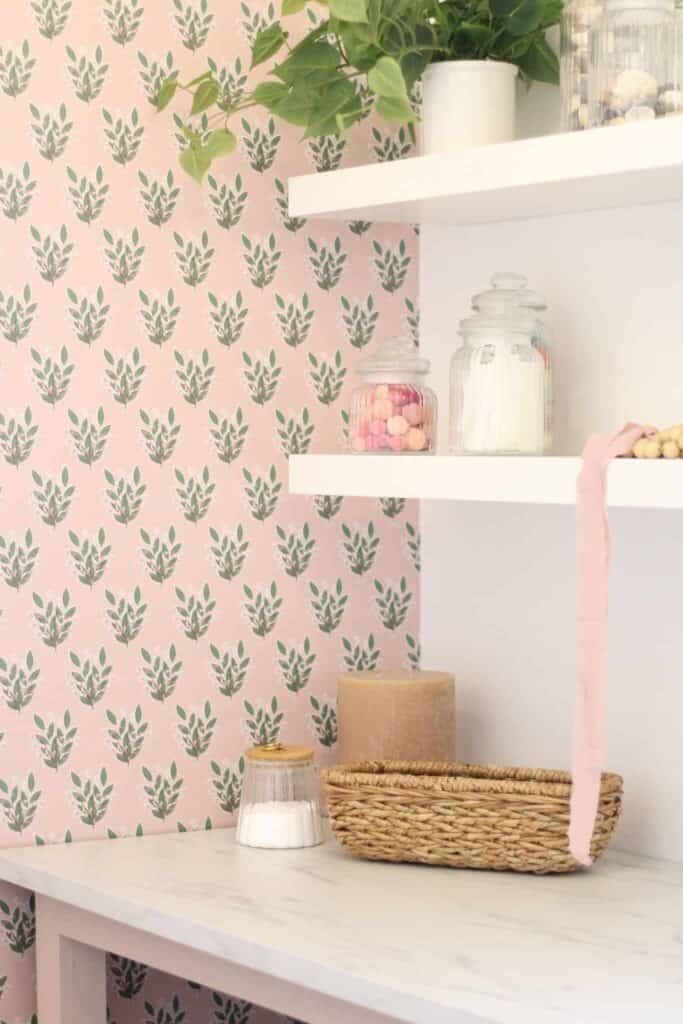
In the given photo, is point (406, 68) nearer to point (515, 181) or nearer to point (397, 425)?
point (515, 181)

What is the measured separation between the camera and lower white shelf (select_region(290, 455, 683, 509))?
1719 mm

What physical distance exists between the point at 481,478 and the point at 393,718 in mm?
388

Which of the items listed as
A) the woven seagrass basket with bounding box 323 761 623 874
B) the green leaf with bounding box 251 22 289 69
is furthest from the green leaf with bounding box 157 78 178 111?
the woven seagrass basket with bounding box 323 761 623 874

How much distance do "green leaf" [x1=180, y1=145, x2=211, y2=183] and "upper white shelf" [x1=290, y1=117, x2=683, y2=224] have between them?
0.37 feet

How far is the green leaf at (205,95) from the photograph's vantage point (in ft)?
6.82

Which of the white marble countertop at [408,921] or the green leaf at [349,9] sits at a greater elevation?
the green leaf at [349,9]

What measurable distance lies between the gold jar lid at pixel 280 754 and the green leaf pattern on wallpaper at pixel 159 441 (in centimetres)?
10

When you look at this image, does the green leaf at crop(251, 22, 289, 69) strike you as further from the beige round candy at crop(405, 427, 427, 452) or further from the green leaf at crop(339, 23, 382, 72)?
the beige round candy at crop(405, 427, 427, 452)

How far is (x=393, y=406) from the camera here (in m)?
2.08

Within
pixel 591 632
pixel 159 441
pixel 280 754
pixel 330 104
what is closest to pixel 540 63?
pixel 330 104

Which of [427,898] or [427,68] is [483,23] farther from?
[427,898]

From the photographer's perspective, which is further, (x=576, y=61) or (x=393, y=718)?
(x=393, y=718)

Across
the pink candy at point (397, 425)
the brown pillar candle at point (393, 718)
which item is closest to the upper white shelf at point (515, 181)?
the pink candy at point (397, 425)

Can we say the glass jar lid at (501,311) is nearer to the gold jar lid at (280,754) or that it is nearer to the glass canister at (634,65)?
the glass canister at (634,65)
